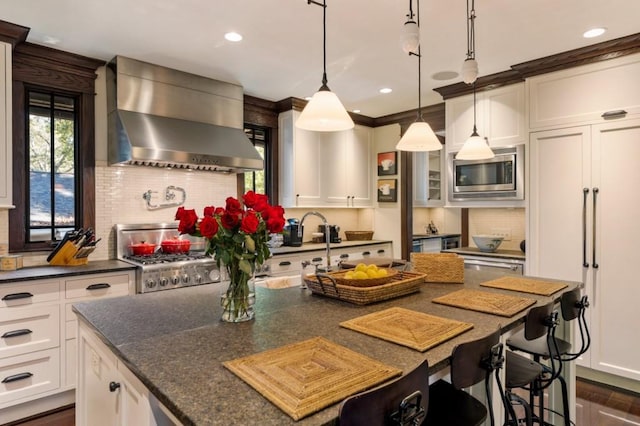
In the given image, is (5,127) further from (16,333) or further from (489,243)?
(489,243)

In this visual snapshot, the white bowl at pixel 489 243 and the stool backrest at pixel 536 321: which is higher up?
the white bowl at pixel 489 243

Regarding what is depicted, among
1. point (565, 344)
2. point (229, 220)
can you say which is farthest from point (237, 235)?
point (565, 344)

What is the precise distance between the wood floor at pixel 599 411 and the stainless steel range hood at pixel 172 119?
6.02 ft

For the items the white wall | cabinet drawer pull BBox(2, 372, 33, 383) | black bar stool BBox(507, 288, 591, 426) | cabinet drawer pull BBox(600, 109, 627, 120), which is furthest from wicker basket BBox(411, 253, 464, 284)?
the white wall

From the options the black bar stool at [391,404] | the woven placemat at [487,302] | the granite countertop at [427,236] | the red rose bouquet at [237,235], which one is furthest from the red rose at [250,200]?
the granite countertop at [427,236]

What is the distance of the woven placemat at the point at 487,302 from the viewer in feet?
5.30

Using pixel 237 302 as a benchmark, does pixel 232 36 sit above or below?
above

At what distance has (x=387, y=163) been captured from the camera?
5074 millimetres

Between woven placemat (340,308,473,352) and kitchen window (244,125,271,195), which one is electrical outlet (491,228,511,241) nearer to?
kitchen window (244,125,271,195)

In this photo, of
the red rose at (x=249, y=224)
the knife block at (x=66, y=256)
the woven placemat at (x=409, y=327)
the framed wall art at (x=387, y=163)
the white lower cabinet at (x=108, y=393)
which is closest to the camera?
the white lower cabinet at (x=108, y=393)

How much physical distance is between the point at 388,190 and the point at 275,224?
3.79 meters

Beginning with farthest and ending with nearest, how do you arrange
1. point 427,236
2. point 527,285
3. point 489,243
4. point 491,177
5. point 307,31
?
point 427,236
point 489,243
point 491,177
point 307,31
point 527,285

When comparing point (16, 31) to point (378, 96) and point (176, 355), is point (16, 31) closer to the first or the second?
point (176, 355)

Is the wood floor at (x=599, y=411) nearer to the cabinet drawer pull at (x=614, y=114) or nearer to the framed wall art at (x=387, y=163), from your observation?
the cabinet drawer pull at (x=614, y=114)
